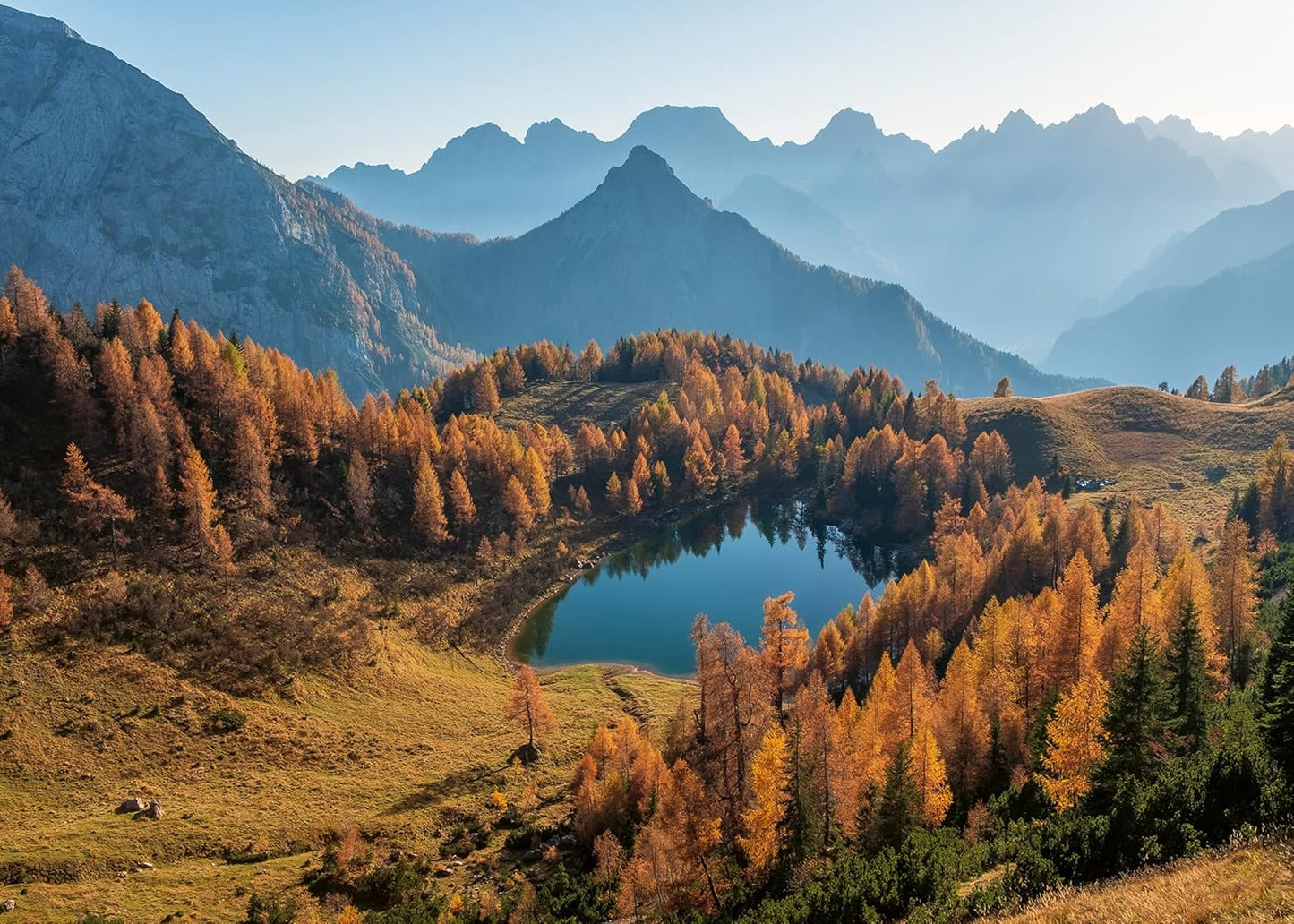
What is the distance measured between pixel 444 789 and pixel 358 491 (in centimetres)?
5573

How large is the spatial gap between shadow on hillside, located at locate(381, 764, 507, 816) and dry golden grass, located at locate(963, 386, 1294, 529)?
121918 millimetres

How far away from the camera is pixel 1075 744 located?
37.1 metres

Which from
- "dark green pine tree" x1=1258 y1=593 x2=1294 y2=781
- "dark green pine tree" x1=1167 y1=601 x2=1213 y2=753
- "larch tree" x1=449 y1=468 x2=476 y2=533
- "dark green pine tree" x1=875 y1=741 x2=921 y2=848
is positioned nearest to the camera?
"dark green pine tree" x1=1258 y1=593 x2=1294 y2=781

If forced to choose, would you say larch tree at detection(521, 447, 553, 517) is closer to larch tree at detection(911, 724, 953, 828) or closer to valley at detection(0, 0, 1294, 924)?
valley at detection(0, 0, 1294, 924)

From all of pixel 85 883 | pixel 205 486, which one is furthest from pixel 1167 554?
pixel 205 486

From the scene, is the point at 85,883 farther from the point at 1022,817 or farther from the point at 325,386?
the point at 325,386

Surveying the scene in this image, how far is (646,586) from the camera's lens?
399 feet

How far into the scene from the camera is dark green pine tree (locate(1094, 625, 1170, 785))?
33.7 metres

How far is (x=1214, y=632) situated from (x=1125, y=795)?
32773mm

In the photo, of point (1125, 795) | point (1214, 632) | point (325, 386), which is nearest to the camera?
point (1125, 795)

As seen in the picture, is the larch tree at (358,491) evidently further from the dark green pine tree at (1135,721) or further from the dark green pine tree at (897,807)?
the dark green pine tree at (1135,721)

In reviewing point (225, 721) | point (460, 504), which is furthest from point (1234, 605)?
point (460, 504)

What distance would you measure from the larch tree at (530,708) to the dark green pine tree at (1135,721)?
4530cm

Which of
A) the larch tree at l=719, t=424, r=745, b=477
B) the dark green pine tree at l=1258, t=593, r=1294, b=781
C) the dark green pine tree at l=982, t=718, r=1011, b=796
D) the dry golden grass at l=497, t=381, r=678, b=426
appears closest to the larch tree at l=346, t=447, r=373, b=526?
the dry golden grass at l=497, t=381, r=678, b=426
